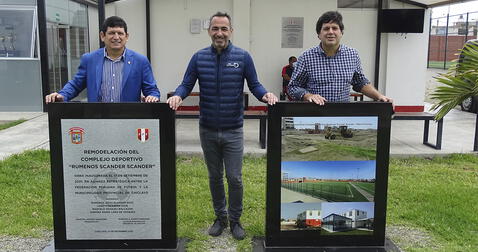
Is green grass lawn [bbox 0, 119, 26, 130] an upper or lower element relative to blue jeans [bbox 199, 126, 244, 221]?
lower

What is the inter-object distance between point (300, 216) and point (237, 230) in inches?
25.1

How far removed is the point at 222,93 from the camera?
3.96m

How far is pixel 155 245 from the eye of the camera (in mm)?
4004

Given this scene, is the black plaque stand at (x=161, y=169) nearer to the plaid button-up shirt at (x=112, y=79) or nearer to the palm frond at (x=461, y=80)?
the plaid button-up shirt at (x=112, y=79)

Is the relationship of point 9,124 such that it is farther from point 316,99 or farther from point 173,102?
point 316,99

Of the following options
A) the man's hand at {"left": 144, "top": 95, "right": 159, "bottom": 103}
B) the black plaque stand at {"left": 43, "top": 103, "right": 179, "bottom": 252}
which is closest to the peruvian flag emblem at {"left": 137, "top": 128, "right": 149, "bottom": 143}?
the black plaque stand at {"left": 43, "top": 103, "right": 179, "bottom": 252}

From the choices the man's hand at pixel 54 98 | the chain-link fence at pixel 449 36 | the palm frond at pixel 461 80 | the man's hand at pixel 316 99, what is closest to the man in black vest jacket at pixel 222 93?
the man's hand at pixel 316 99

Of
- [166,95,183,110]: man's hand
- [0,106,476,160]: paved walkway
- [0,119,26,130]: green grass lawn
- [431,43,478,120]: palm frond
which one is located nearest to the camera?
[166,95,183,110]: man's hand

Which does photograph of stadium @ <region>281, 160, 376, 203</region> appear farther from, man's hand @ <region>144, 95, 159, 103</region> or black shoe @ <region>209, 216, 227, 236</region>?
man's hand @ <region>144, 95, 159, 103</region>

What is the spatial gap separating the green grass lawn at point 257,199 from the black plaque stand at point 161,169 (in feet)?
1.22

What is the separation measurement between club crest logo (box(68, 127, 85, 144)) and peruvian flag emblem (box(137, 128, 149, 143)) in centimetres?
43

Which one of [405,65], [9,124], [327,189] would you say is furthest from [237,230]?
[405,65]

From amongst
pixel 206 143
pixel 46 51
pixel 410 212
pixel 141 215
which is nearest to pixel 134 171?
pixel 141 215

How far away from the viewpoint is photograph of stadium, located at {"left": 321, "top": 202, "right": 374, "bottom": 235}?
398 cm
